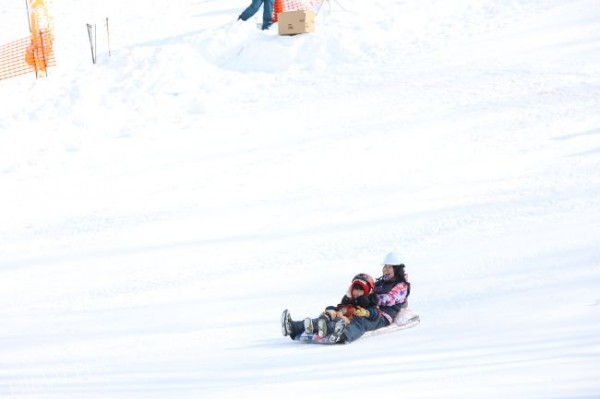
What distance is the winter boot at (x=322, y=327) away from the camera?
7.46m

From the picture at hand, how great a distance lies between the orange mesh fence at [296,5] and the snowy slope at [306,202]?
0.38m

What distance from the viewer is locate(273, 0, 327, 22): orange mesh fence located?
72.5 ft

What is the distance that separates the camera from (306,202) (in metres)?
12.1

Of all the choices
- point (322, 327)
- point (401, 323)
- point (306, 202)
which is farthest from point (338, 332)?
point (306, 202)

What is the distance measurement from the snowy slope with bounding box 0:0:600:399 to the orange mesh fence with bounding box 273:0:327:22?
379 millimetres

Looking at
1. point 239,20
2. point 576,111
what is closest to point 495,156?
point 576,111

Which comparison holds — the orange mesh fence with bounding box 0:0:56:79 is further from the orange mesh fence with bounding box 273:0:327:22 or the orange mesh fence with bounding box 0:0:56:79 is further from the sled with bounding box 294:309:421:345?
the sled with bounding box 294:309:421:345

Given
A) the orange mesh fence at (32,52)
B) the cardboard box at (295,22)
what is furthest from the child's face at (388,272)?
the orange mesh fence at (32,52)

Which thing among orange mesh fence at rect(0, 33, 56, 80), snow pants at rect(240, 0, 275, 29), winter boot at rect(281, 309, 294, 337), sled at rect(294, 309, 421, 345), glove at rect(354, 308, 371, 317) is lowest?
orange mesh fence at rect(0, 33, 56, 80)

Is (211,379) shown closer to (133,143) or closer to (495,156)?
(495,156)

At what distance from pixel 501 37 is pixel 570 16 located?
5.82ft

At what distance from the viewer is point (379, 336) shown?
7840mm

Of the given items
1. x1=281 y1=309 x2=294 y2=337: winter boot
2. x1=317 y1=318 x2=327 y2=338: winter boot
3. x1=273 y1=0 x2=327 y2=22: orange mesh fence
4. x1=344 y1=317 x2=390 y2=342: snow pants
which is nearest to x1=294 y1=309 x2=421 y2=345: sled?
x1=344 y1=317 x2=390 y2=342: snow pants

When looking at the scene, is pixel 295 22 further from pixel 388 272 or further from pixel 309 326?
pixel 309 326
